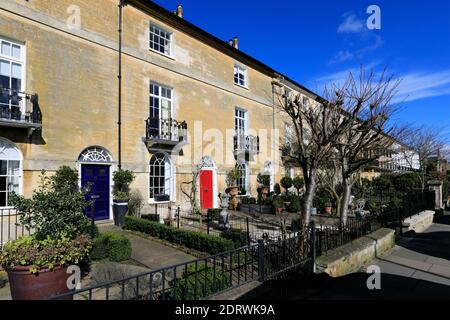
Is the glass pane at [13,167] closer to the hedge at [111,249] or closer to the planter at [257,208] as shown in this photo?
the hedge at [111,249]

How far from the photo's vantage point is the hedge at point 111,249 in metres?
7.53

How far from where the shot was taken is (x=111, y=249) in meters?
7.56

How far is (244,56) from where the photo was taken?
64.7 feet

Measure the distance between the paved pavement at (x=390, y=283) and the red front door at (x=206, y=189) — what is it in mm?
9474

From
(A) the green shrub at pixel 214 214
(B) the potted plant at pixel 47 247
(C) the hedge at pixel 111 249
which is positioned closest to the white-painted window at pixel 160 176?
(A) the green shrub at pixel 214 214

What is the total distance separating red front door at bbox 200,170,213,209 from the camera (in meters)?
16.5

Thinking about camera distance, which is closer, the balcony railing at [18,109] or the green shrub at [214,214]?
the balcony railing at [18,109]

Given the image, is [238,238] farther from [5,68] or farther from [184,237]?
[5,68]

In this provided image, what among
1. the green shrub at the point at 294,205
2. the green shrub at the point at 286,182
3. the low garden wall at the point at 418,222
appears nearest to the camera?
the low garden wall at the point at 418,222

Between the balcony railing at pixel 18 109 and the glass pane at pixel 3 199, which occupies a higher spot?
the balcony railing at pixel 18 109

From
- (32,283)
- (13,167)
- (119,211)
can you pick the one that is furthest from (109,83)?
(32,283)

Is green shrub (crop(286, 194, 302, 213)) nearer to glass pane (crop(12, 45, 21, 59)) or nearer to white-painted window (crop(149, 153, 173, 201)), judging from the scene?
white-painted window (crop(149, 153, 173, 201))

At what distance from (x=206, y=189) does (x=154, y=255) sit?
8.82m

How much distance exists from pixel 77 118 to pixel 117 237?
18.1 ft
